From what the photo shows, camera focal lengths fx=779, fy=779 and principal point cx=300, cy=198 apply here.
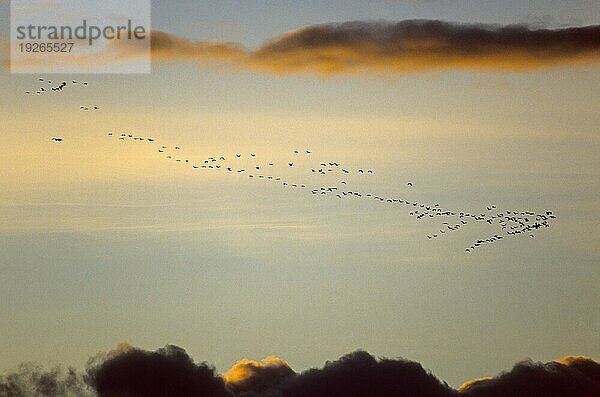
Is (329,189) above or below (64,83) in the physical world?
below

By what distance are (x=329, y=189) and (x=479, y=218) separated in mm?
6816

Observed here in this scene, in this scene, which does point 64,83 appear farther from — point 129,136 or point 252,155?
point 252,155

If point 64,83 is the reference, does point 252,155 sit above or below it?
below

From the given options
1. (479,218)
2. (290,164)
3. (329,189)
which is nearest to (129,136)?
(290,164)

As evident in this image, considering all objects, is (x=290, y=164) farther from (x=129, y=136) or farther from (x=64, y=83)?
(x=64, y=83)

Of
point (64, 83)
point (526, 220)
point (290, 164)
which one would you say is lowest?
point (526, 220)

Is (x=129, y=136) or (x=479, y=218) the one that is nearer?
(x=129, y=136)

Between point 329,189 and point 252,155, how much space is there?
12.6 ft

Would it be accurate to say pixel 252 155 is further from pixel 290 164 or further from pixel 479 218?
pixel 479 218

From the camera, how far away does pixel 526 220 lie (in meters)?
34.7

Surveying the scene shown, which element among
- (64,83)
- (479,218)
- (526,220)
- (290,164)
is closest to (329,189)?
(290,164)

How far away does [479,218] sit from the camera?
3469 cm

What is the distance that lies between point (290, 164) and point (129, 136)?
6.82m

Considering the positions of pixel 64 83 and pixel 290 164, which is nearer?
pixel 64 83
